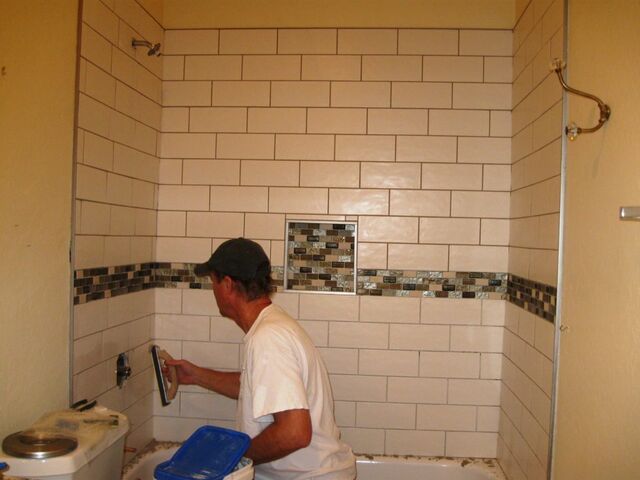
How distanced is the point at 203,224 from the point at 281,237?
14.2 inches

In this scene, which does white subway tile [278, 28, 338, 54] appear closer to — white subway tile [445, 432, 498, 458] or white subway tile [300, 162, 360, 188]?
white subway tile [300, 162, 360, 188]

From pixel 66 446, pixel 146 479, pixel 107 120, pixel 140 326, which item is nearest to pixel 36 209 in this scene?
pixel 107 120

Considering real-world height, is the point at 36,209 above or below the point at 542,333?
above

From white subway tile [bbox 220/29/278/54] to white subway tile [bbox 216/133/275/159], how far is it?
0.38 metres

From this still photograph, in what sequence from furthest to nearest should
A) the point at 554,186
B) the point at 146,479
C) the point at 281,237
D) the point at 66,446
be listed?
the point at 281,237, the point at 146,479, the point at 554,186, the point at 66,446

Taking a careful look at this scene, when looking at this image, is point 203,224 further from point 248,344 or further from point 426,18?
point 426,18

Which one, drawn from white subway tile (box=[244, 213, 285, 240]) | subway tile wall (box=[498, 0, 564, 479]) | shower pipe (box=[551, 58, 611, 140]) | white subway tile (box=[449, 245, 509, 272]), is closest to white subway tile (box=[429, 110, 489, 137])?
subway tile wall (box=[498, 0, 564, 479])

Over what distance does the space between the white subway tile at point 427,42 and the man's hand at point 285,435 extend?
1.61 metres

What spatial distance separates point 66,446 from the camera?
123 centimetres

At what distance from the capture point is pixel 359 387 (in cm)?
219

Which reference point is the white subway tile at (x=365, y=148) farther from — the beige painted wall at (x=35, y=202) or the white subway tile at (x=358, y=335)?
the beige painted wall at (x=35, y=202)

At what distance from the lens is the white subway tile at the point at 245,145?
7.26 feet

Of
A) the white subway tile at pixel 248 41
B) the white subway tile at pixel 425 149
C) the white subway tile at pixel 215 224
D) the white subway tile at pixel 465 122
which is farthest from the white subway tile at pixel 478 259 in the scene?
the white subway tile at pixel 248 41

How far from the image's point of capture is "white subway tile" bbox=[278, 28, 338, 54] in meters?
2.19
